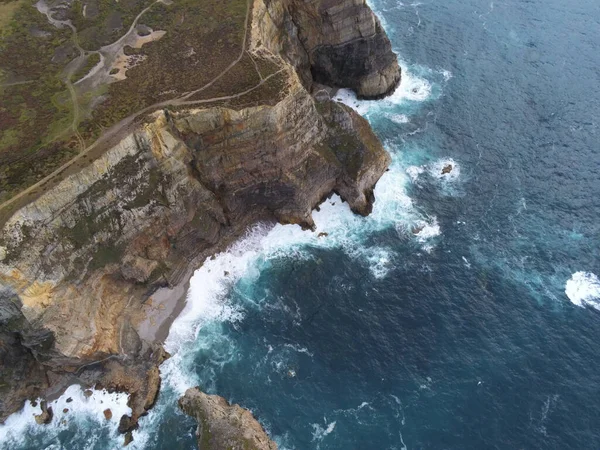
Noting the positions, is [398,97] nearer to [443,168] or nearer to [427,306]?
[443,168]

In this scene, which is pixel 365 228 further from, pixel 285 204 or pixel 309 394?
pixel 309 394

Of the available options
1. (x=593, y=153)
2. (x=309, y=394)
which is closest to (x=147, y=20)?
(x=309, y=394)

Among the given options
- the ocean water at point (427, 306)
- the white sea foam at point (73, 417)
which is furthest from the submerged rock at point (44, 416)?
the ocean water at point (427, 306)

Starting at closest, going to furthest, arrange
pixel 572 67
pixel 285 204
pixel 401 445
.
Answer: pixel 401 445
pixel 285 204
pixel 572 67

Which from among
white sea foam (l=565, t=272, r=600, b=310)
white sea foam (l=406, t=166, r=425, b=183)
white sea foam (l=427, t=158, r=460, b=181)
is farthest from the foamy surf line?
white sea foam (l=565, t=272, r=600, b=310)

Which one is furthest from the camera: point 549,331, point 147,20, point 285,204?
point 147,20

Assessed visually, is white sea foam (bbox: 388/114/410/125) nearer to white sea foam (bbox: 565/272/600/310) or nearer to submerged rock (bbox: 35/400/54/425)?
white sea foam (bbox: 565/272/600/310)
